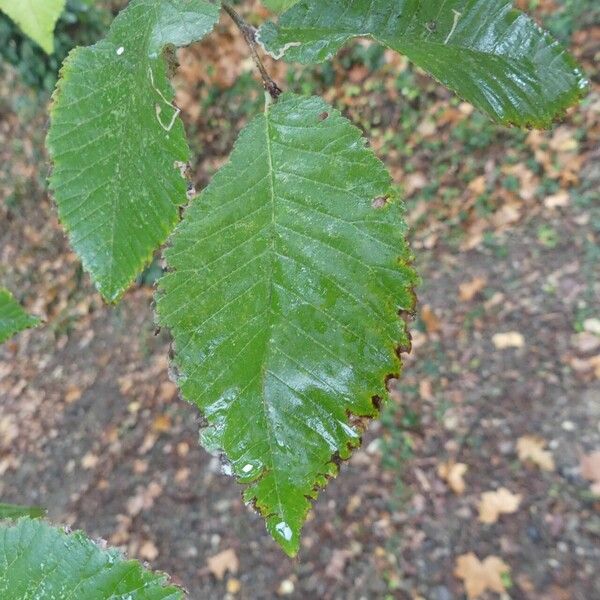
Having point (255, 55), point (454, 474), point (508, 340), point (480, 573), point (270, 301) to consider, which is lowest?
point (480, 573)

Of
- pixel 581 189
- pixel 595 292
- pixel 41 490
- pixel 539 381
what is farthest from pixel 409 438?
pixel 41 490

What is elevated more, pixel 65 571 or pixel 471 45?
pixel 471 45

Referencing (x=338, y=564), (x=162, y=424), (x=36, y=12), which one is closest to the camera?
(x=36, y=12)

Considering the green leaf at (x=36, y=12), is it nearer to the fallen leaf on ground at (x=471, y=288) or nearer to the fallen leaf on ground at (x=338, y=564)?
the fallen leaf on ground at (x=338, y=564)

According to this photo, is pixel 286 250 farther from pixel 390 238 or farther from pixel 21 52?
pixel 21 52

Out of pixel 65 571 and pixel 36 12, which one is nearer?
pixel 65 571

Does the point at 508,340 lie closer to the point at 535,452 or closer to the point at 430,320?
the point at 430,320

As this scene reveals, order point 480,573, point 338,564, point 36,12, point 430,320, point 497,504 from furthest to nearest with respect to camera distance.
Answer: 1. point 430,320
2. point 338,564
3. point 497,504
4. point 480,573
5. point 36,12

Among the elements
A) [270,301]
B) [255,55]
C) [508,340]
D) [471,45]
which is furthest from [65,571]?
[508,340]
